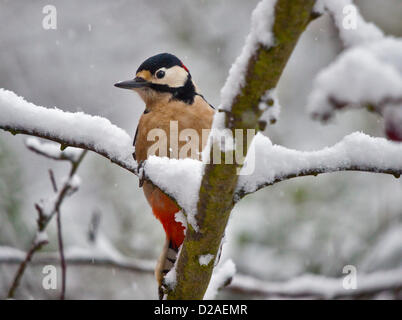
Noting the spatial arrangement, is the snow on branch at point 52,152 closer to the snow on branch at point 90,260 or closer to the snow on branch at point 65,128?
the snow on branch at point 65,128

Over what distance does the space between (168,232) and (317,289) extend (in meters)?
0.99

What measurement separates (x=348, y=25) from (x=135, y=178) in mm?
3332

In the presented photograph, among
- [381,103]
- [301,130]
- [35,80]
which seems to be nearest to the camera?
[381,103]

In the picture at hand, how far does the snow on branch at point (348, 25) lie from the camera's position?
0.86 m

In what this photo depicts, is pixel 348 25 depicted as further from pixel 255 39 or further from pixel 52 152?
pixel 52 152

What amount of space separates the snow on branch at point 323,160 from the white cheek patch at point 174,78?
1.37 metres

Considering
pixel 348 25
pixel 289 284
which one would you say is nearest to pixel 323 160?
pixel 348 25

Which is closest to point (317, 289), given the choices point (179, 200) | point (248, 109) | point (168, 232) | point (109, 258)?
point (168, 232)

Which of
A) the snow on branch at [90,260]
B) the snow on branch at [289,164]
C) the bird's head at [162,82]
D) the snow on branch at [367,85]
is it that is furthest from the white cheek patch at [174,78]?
the snow on branch at [367,85]

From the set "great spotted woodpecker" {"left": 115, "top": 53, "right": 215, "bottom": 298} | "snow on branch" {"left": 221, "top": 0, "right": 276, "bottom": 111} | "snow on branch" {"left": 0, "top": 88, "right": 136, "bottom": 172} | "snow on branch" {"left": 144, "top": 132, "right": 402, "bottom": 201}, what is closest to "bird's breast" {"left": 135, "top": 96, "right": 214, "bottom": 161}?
"great spotted woodpecker" {"left": 115, "top": 53, "right": 215, "bottom": 298}

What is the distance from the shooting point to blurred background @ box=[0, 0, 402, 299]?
3.59m

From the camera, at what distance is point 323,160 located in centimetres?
147

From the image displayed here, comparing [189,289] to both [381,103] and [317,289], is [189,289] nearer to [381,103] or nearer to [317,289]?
[381,103]

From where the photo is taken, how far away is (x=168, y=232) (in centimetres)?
262
